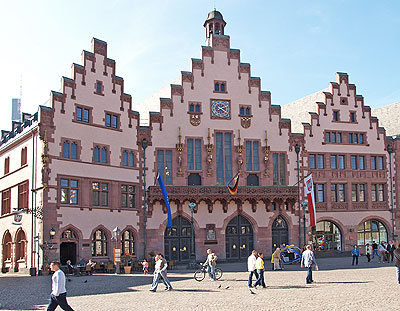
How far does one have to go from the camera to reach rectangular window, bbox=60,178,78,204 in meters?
43.5

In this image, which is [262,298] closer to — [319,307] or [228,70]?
[319,307]

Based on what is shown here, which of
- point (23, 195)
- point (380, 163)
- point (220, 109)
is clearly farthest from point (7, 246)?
point (380, 163)

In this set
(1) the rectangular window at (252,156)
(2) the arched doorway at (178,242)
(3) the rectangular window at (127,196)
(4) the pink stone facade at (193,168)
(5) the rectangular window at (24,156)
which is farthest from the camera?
(1) the rectangular window at (252,156)

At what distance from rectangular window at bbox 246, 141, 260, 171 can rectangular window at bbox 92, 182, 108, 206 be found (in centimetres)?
1383

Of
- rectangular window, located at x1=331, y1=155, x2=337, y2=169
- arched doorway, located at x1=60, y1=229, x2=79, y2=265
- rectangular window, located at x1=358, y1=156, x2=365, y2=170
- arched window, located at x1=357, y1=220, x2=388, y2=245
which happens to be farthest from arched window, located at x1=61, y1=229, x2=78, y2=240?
rectangular window, located at x1=358, y1=156, x2=365, y2=170

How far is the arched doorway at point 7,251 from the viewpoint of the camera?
47.2 meters

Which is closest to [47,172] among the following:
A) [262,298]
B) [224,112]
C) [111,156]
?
[111,156]

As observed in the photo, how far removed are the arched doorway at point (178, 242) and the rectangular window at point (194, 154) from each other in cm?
485

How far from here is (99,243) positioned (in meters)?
45.7

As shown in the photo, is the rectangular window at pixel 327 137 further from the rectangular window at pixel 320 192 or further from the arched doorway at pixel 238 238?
the arched doorway at pixel 238 238

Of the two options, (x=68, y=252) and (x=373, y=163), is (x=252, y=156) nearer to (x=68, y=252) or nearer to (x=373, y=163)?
(x=373, y=163)

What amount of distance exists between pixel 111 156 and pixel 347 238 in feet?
80.5

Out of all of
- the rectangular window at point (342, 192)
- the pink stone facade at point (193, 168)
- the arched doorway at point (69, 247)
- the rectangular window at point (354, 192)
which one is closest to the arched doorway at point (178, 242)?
the pink stone facade at point (193, 168)

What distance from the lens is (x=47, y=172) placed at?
1672 inches
